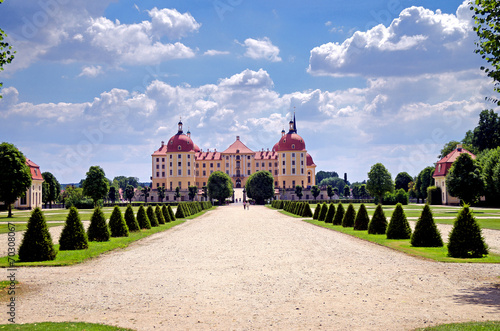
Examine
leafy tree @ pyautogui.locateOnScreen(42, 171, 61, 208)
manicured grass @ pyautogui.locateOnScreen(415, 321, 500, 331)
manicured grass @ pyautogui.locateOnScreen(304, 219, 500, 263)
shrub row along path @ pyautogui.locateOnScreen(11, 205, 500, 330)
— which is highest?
leafy tree @ pyautogui.locateOnScreen(42, 171, 61, 208)

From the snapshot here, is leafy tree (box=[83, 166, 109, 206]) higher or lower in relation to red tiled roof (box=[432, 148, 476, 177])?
lower

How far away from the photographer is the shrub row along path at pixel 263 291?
7.94 meters

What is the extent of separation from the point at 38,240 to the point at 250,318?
10.3 metres

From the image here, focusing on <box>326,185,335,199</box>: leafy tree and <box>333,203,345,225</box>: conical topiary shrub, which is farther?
<box>326,185,335,199</box>: leafy tree

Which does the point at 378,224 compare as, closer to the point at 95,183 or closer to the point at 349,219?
the point at 349,219

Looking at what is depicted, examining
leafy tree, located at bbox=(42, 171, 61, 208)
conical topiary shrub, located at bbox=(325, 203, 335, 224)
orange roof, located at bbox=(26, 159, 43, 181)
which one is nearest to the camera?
conical topiary shrub, located at bbox=(325, 203, 335, 224)

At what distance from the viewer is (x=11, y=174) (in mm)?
46406

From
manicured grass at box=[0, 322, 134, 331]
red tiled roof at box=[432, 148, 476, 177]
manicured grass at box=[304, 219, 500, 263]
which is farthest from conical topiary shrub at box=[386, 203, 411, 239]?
red tiled roof at box=[432, 148, 476, 177]

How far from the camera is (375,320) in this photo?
25.6 ft

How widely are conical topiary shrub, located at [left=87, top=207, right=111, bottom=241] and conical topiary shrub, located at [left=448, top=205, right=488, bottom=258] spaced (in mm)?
15501

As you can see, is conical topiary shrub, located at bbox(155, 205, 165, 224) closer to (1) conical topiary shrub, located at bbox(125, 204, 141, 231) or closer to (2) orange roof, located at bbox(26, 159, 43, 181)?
(1) conical topiary shrub, located at bbox(125, 204, 141, 231)

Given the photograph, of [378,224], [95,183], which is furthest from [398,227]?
[95,183]

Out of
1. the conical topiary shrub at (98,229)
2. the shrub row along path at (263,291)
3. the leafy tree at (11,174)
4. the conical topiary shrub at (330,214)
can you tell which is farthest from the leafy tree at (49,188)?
the shrub row along path at (263,291)

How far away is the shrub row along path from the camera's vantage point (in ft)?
26.1
